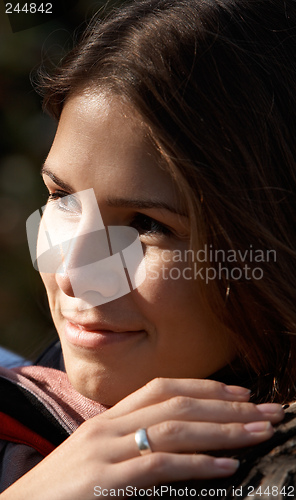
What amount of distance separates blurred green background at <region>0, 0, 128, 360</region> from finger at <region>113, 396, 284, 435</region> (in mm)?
1328

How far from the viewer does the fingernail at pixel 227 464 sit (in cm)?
99

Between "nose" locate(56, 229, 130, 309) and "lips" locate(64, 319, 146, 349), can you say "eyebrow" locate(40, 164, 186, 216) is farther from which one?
"lips" locate(64, 319, 146, 349)

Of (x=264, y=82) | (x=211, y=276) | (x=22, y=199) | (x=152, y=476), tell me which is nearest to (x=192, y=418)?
(x=152, y=476)

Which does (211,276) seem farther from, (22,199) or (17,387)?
(22,199)

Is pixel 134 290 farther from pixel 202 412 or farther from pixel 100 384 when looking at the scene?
pixel 202 412

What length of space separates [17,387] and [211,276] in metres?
0.66

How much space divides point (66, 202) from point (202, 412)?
76 cm

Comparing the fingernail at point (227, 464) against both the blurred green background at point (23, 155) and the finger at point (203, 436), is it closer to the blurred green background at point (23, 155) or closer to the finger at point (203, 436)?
the finger at point (203, 436)

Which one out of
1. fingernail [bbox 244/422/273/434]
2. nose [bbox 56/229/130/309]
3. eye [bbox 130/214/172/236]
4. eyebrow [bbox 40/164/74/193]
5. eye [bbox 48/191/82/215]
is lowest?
fingernail [bbox 244/422/273/434]

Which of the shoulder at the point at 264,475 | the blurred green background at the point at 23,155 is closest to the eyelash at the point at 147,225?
the shoulder at the point at 264,475

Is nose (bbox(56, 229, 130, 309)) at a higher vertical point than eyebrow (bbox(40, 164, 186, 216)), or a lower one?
lower

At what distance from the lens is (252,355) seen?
1.52 meters

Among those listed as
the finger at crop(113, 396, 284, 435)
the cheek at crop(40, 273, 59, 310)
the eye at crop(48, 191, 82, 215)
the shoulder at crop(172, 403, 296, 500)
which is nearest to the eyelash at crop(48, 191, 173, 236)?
the eye at crop(48, 191, 82, 215)

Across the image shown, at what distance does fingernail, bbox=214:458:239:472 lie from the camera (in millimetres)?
991
